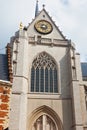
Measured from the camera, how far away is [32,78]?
1838 cm

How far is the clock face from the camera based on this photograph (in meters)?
21.2

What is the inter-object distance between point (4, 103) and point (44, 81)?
1026cm

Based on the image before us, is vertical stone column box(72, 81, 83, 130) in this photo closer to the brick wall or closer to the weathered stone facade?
the weathered stone facade

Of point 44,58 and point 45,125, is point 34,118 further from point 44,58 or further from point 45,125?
point 44,58

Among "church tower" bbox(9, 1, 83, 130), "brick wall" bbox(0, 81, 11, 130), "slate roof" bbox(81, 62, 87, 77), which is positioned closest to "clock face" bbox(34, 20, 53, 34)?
"church tower" bbox(9, 1, 83, 130)

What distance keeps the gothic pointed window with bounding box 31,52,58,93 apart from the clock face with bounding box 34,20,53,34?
266cm

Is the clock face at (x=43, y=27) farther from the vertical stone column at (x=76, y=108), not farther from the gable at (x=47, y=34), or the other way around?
the vertical stone column at (x=76, y=108)

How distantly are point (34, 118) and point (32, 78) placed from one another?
11.0 feet

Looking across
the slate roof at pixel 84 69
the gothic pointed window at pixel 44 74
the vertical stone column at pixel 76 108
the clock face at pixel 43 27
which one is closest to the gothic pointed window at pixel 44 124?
the vertical stone column at pixel 76 108

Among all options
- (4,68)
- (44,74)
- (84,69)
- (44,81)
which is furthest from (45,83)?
(4,68)

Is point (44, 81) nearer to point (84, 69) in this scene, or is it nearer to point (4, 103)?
point (84, 69)

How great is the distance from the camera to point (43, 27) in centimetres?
2145

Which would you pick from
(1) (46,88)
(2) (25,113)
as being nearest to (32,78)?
(1) (46,88)

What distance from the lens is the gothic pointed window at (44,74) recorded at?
59.5 feet
